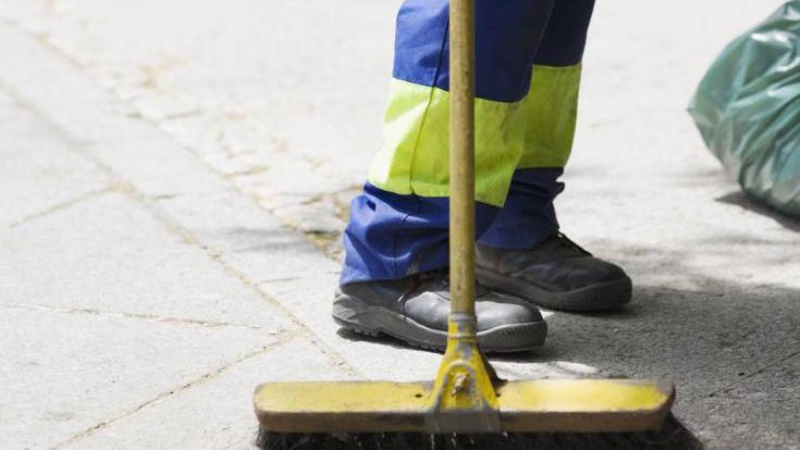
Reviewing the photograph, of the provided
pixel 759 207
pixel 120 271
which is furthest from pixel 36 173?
pixel 759 207

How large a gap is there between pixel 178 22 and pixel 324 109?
1.41 metres

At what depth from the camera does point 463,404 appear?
236 centimetres

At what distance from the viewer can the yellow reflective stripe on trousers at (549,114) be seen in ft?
10.9

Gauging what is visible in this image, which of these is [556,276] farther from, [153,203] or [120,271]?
[153,203]

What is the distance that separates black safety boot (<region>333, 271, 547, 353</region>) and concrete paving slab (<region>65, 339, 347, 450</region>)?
4.9 inches

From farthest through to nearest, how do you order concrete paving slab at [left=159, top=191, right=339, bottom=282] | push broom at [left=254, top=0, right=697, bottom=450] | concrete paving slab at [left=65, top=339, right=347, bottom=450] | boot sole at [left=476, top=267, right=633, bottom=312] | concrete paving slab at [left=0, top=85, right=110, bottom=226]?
concrete paving slab at [left=0, top=85, right=110, bottom=226] → concrete paving slab at [left=159, top=191, right=339, bottom=282] → boot sole at [left=476, top=267, right=633, bottom=312] → concrete paving slab at [left=65, top=339, right=347, bottom=450] → push broom at [left=254, top=0, right=697, bottom=450]

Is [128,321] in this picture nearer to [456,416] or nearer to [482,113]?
[482,113]

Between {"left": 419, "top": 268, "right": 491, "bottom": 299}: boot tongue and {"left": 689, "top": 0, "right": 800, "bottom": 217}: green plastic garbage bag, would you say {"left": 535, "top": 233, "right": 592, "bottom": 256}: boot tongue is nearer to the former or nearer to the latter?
{"left": 419, "top": 268, "right": 491, "bottom": 299}: boot tongue

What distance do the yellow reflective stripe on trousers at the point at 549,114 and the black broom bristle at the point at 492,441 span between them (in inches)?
40.3

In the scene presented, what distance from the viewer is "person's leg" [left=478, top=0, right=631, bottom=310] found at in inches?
129

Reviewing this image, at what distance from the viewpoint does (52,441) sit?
267 cm

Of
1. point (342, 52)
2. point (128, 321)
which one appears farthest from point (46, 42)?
point (128, 321)

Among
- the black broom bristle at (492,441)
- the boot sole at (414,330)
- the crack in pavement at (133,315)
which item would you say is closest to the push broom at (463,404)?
the black broom bristle at (492,441)

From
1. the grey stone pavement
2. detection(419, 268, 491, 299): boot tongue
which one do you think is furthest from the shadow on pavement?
detection(419, 268, 491, 299): boot tongue
